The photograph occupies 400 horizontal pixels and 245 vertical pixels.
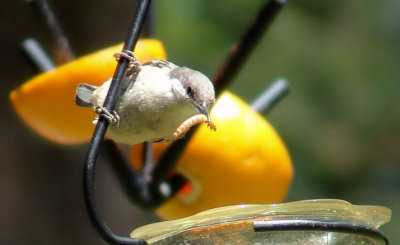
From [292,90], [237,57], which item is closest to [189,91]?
[237,57]

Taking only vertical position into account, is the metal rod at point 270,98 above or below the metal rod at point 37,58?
above

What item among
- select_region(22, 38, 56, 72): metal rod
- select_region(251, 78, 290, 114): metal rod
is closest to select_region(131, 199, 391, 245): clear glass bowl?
select_region(22, 38, 56, 72): metal rod

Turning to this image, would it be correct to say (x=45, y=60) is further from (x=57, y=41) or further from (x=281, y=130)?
(x=281, y=130)

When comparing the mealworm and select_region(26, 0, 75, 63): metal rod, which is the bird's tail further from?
select_region(26, 0, 75, 63): metal rod

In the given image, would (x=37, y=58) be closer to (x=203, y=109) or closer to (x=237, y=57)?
(x=237, y=57)

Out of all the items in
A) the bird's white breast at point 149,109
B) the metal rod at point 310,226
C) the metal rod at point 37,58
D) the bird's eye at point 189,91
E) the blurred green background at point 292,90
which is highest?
the metal rod at point 310,226

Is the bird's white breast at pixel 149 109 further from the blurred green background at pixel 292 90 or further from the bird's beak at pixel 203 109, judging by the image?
the blurred green background at pixel 292 90

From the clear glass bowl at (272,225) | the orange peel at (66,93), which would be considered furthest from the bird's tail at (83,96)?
the clear glass bowl at (272,225)
